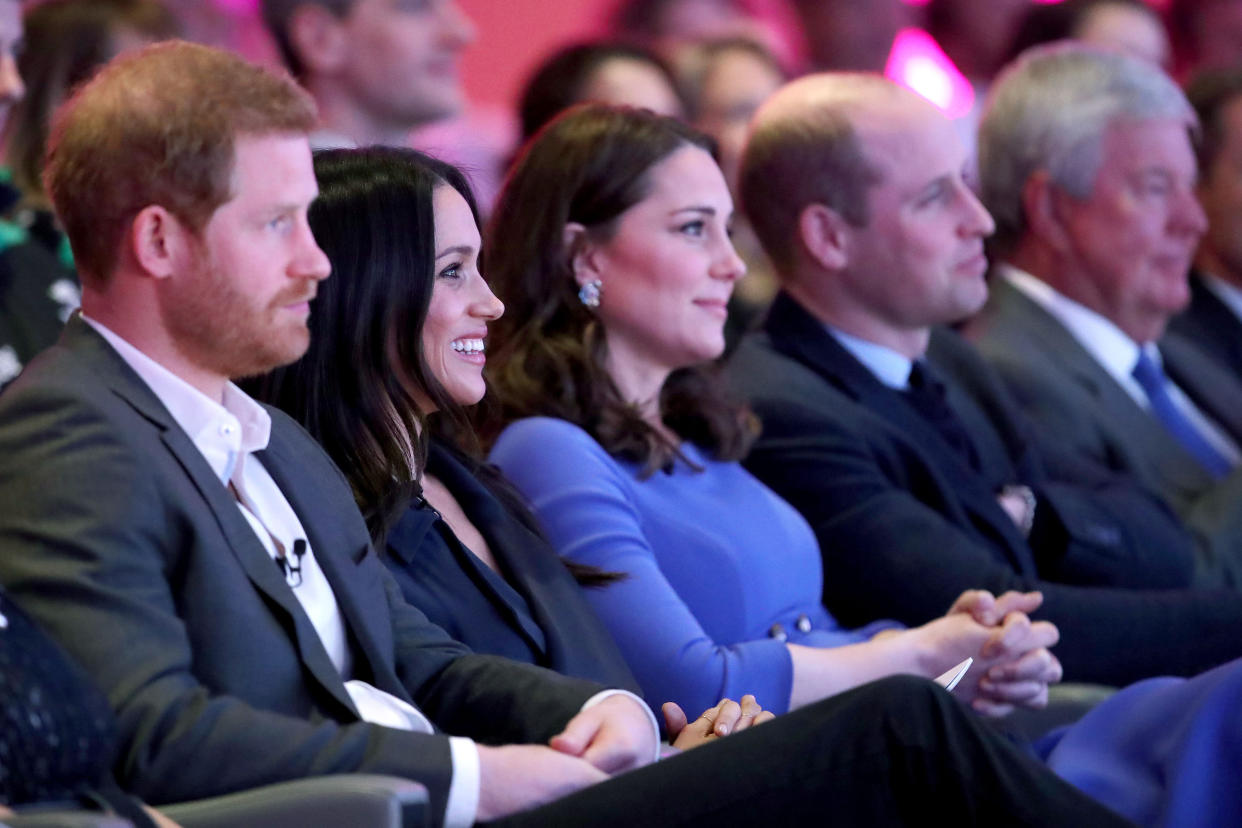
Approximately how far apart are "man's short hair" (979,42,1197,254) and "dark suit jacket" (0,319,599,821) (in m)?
2.63

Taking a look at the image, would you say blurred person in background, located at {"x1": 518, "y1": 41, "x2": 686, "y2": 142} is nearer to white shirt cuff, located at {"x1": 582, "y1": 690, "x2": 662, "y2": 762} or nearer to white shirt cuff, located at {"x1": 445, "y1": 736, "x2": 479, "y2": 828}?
white shirt cuff, located at {"x1": 582, "y1": 690, "x2": 662, "y2": 762}

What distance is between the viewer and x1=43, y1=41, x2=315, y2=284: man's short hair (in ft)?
5.78

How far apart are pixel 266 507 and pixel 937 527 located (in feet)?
4.71

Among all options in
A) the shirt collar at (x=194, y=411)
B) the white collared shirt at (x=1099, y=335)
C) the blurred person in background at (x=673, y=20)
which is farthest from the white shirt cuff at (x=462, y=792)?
the blurred person in background at (x=673, y=20)

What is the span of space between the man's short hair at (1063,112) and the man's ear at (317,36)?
157 centimetres

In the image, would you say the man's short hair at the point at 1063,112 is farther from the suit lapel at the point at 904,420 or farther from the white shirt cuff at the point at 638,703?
the white shirt cuff at the point at 638,703

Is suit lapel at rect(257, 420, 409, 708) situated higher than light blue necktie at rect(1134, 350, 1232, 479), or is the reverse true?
suit lapel at rect(257, 420, 409, 708)

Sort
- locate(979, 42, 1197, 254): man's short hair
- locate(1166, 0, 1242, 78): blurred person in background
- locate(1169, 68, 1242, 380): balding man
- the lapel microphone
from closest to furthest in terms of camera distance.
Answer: the lapel microphone, locate(979, 42, 1197, 254): man's short hair, locate(1169, 68, 1242, 380): balding man, locate(1166, 0, 1242, 78): blurred person in background

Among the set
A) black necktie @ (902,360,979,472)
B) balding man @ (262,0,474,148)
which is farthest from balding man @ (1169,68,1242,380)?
balding man @ (262,0,474,148)

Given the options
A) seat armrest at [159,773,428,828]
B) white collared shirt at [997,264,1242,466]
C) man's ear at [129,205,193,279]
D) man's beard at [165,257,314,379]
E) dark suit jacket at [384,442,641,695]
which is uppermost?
man's ear at [129,205,193,279]

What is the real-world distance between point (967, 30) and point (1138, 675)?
363 centimetres

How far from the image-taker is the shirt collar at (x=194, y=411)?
5.93ft

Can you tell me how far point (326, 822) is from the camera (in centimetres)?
158

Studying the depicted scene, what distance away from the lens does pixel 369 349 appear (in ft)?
7.27
